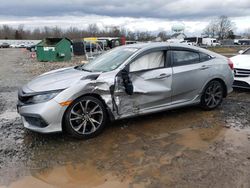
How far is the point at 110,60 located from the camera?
5.10 meters

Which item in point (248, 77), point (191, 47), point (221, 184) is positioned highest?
point (191, 47)

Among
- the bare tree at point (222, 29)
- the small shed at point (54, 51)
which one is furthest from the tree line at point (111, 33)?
the small shed at point (54, 51)

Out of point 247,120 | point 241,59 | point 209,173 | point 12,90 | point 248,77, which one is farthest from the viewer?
point 12,90

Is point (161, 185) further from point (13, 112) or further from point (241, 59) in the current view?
point (241, 59)

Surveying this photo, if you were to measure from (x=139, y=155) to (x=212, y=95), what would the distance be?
8.81ft

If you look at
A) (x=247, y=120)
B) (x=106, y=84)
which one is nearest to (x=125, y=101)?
(x=106, y=84)

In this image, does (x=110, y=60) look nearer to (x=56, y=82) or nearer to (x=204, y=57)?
(x=56, y=82)

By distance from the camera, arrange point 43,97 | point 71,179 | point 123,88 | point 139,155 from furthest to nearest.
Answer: point 123,88, point 43,97, point 139,155, point 71,179

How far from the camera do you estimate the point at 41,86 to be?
4293 mm

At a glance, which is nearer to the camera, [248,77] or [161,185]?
[161,185]

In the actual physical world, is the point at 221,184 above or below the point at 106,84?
below

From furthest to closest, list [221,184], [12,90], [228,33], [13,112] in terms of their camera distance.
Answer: [228,33], [12,90], [13,112], [221,184]

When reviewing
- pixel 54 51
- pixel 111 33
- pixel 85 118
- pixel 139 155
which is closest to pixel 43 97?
pixel 85 118

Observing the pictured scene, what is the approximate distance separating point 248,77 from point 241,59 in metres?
1.03
